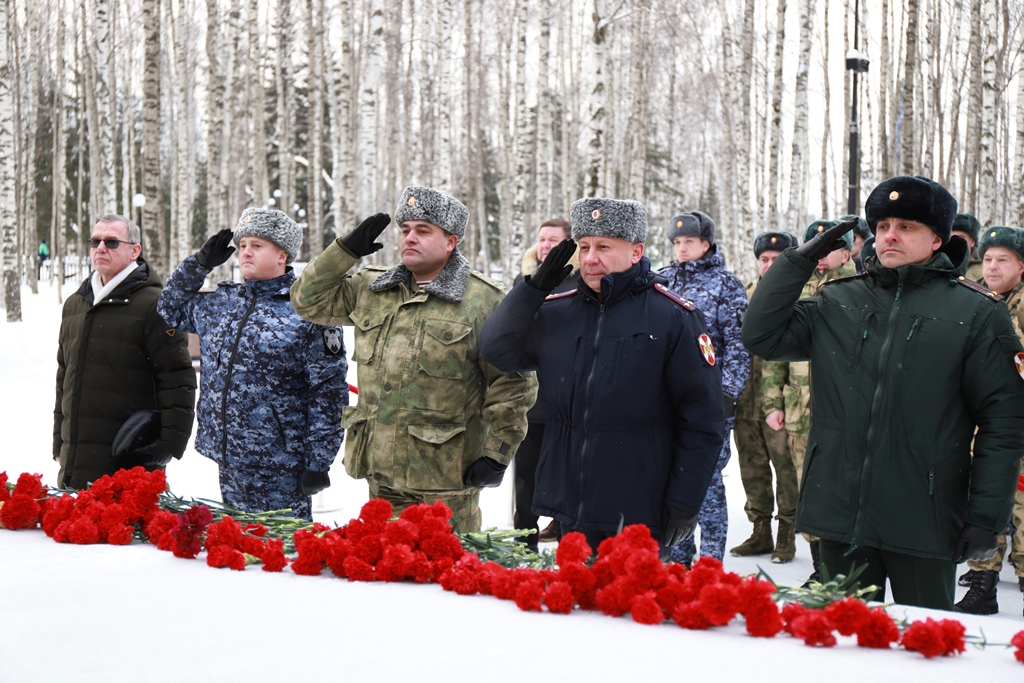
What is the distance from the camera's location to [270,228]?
4.51 m

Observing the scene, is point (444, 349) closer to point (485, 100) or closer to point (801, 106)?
point (801, 106)

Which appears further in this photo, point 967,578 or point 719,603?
point 967,578

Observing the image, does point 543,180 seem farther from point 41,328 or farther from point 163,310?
point 163,310

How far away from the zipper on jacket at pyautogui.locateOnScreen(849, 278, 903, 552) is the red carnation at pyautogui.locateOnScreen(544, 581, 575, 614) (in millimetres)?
1302

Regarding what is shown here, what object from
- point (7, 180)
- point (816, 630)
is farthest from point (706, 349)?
point (7, 180)

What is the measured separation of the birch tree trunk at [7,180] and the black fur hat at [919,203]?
1391 centimetres

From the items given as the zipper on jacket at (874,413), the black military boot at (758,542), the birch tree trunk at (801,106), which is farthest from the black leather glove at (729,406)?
the birch tree trunk at (801,106)

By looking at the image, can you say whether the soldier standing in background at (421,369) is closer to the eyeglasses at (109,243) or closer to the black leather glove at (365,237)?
the black leather glove at (365,237)

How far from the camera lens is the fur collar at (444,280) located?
12.8 ft

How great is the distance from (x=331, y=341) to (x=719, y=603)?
2565 millimetres

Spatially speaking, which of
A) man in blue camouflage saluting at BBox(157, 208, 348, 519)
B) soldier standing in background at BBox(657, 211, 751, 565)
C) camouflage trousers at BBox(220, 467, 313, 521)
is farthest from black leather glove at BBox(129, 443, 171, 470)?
soldier standing in background at BBox(657, 211, 751, 565)

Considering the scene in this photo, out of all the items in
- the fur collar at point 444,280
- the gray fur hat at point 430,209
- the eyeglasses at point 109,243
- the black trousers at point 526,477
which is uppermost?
the gray fur hat at point 430,209

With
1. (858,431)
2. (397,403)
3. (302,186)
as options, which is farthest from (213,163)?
(302,186)

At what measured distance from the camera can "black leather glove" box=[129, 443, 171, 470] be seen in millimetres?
4625
